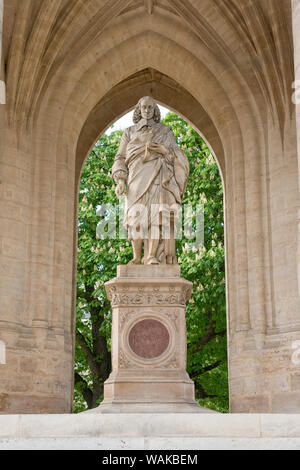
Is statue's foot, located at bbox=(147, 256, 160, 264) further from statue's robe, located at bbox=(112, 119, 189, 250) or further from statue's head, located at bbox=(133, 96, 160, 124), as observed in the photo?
statue's head, located at bbox=(133, 96, 160, 124)

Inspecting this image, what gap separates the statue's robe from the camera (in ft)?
38.2

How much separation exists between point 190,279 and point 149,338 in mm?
8368

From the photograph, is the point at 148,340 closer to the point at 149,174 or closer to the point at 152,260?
the point at 152,260

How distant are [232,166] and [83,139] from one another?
4468mm

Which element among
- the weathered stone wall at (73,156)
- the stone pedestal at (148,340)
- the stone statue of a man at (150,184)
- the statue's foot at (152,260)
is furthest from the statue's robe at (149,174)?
the weathered stone wall at (73,156)

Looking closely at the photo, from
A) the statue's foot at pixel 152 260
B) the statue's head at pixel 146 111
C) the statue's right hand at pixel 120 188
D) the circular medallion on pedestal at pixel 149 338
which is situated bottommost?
the circular medallion on pedestal at pixel 149 338

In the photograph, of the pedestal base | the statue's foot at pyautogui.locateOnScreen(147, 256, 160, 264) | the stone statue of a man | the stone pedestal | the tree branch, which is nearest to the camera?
the pedestal base

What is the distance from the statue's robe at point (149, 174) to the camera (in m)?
11.6

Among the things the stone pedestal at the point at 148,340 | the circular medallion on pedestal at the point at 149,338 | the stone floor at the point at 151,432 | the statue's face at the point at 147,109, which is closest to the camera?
the stone floor at the point at 151,432

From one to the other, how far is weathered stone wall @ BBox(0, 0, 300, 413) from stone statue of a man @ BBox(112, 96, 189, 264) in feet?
12.9

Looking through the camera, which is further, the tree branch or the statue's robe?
the tree branch

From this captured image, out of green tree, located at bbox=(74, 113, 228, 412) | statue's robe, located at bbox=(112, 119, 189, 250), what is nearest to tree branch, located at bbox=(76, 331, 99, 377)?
green tree, located at bbox=(74, 113, 228, 412)

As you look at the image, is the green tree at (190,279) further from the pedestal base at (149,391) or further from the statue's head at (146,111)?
the pedestal base at (149,391)
